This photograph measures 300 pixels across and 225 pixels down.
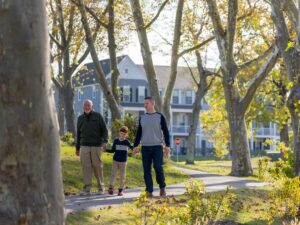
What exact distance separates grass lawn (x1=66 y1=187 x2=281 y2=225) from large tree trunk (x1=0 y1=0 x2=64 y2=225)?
13.6ft

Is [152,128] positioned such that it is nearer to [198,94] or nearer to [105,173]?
[105,173]

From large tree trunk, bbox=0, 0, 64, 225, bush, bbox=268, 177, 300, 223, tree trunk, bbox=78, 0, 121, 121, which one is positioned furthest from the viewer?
tree trunk, bbox=78, 0, 121, 121

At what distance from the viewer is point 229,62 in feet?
93.2

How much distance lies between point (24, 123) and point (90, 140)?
35.9ft

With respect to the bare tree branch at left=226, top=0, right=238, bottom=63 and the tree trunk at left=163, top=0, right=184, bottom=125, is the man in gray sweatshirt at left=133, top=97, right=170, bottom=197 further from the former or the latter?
the tree trunk at left=163, top=0, right=184, bottom=125

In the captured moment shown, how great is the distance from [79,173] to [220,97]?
32568 millimetres

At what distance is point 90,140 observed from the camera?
1586 cm

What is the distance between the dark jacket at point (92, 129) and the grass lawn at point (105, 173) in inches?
73.5

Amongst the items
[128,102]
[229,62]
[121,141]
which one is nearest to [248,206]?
[121,141]

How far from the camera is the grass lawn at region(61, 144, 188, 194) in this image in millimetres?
18375

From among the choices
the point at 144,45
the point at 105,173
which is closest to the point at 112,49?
the point at 144,45

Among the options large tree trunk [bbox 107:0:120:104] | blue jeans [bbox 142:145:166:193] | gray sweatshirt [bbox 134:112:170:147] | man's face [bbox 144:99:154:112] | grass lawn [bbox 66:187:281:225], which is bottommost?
grass lawn [bbox 66:187:281:225]

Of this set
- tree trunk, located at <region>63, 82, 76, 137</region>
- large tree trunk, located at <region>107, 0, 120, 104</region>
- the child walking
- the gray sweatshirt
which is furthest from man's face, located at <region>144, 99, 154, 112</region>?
tree trunk, located at <region>63, 82, 76, 137</region>

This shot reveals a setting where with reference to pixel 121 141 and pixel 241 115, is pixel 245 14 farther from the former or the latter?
pixel 121 141
